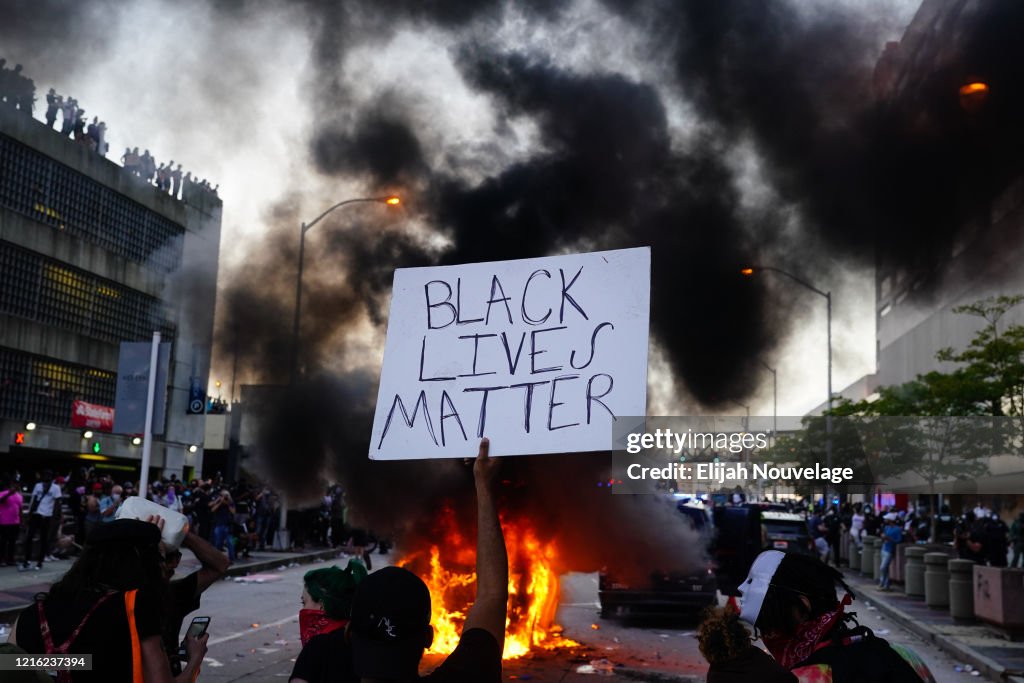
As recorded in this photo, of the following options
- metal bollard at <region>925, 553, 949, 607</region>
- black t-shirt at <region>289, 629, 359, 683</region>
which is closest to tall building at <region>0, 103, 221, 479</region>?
metal bollard at <region>925, 553, 949, 607</region>

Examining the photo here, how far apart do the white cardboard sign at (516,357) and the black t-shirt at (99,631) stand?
1073 mm

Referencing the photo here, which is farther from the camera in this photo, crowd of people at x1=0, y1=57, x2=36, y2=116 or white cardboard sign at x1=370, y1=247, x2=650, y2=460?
crowd of people at x1=0, y1=57, x2=36, y2=116

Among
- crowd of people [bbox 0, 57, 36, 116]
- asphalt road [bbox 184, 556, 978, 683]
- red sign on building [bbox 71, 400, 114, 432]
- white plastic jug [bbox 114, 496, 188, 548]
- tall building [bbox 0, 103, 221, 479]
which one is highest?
crowd of people [bbox 0, 57, 36, 116]

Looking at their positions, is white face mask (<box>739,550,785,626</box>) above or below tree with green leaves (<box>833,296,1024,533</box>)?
below

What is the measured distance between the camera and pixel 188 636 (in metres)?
3.15

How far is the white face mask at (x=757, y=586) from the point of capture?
2.78m

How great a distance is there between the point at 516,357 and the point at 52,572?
14.9m

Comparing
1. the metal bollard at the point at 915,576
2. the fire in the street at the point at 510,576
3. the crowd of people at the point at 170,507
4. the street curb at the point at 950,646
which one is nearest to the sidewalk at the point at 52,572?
the crowd of people at the point at 170,507

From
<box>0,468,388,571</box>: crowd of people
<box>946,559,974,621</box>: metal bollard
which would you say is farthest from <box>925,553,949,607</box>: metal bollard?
<box>0,468,388,571</box>: crowd of people

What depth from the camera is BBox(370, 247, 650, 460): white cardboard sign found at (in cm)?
350

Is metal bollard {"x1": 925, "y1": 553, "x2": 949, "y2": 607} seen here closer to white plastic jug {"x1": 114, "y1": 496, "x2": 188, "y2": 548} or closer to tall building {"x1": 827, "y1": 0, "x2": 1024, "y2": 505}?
tall building {"x1": 827, "y1": 0, "x2": 1024, "y2": 505}

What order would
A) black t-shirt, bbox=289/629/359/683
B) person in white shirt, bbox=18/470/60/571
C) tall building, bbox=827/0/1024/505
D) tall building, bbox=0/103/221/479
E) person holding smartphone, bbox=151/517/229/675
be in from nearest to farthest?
black t-shirt, bbox=289/629/359/683 → person holding smartphone, bbox=151/517/229/675 → person in white shirt, bbox=18/470/60/571 → tall building, bbox=827/0/1024/505 → tall building, bbox=0/103/221/479

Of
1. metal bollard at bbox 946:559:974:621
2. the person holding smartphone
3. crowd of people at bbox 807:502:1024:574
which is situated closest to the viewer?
the person holding smartphone

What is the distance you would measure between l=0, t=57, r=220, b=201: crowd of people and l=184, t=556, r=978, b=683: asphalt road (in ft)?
51.8
